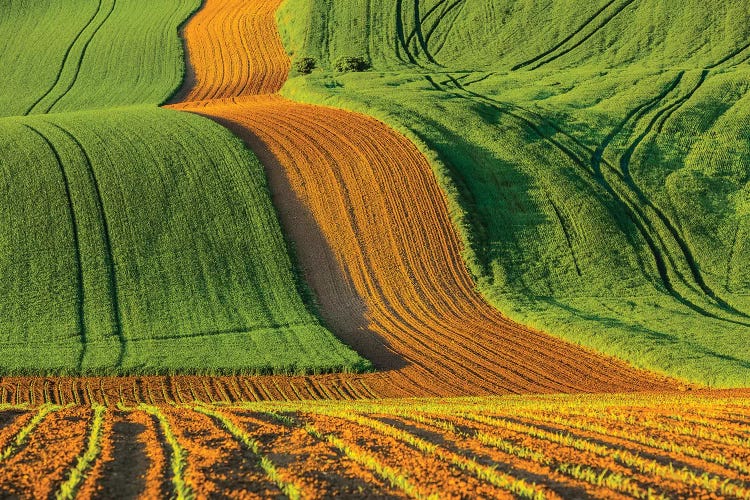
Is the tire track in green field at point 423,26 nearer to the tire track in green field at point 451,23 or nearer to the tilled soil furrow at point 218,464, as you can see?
the tire track in green field at point 451,23

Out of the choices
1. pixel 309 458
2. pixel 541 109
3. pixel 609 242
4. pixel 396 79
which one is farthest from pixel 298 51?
pixel 309 458

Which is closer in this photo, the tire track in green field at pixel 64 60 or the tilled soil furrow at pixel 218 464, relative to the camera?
the tilled soil furrow at pixel 218 464

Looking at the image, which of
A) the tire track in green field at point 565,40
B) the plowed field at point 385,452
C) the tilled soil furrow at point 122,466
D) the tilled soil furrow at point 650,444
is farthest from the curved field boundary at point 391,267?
the tire track in green field at point 565,40

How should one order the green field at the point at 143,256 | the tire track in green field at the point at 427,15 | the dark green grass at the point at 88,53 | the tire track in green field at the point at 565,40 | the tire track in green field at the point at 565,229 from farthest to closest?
the tire track in green field at the point at 427,15
the dark green grass at the point at 88,53
the tire track in green field at the point at 565,40
the tire track in green field at the point at 565,229
the green field at the point at 143,256

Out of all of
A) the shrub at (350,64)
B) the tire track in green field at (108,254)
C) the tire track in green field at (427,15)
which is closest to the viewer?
the tire track in green field at (108,254)

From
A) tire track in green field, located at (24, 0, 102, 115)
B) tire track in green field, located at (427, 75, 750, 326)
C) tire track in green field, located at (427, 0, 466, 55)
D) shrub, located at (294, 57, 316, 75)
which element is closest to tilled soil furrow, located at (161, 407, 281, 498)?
tire track in green field, located at (427, 75, 750, 326)

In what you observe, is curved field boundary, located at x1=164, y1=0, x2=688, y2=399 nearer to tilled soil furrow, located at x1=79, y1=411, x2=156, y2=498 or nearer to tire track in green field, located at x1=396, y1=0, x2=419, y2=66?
tilled soil furrow, located at x1=79, y1=411, x2=156, y2=498

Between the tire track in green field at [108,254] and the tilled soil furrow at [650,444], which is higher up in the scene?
the tire track in green field at [108,254]

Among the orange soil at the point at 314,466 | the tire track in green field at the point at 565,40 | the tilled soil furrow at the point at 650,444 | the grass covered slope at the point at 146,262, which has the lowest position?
the tilled soil furrow at the point at 650,444
